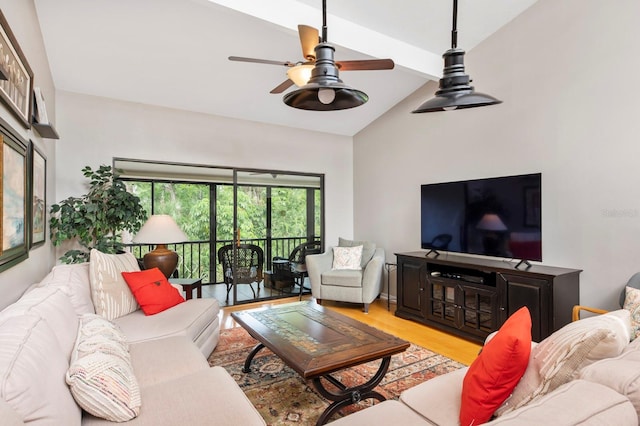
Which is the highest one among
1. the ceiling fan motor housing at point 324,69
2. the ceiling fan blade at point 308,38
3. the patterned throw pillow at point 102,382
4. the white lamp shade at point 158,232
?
the ceiling fan blade at point 308,38

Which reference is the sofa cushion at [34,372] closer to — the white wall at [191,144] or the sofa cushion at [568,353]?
the sofa cushion at [568,353]

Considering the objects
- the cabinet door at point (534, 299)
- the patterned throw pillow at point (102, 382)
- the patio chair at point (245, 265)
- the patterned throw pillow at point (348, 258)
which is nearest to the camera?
the patterned throw pillow at point (102, 382)

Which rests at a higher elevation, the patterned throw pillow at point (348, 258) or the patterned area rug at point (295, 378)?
the patterned throw pillow at point (348, 258)

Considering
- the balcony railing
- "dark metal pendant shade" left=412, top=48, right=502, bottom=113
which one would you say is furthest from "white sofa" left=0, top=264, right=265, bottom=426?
the balcony railing

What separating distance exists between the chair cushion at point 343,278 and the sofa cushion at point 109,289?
2.43m

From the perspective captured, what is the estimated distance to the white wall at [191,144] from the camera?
3.88 metres

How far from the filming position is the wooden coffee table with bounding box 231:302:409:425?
1961 mm

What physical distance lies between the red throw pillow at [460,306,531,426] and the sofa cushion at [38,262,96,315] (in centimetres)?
235

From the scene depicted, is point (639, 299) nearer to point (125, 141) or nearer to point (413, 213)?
point (413, 213)

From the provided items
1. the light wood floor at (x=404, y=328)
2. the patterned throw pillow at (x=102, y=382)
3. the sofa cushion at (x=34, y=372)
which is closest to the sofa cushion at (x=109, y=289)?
the patterned throw pillow at (x=102, y=382)

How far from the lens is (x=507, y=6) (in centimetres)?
331

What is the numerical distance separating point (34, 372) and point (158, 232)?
2.63m

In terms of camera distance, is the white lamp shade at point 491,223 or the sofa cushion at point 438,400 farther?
the white lamp shade at point 491,223

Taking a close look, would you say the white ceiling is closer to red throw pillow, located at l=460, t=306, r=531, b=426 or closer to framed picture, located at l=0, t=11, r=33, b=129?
framed picture, located at l=0, t=11, r=33, b=129
